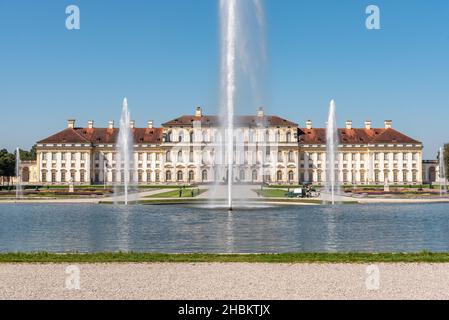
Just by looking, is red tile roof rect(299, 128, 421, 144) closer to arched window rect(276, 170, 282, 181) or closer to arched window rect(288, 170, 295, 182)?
arched window rect(288, 170, 295, 182)

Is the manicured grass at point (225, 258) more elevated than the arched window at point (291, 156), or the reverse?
the arched window at point (291, 156)

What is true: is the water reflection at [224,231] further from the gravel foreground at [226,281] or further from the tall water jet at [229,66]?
the tall water jet at [229,66]

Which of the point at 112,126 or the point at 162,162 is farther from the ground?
the point at 112,126

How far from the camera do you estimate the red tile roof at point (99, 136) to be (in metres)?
78.9

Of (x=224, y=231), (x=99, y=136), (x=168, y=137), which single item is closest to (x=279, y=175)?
(x=168, y=137)

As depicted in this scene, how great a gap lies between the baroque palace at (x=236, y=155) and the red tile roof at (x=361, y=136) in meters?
0.14

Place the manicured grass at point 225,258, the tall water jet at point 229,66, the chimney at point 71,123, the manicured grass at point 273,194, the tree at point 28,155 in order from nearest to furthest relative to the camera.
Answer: the manicured grass at point 225,258, the tall water jet at point 229,66, the manicured grass at point 273,194, the chimney at point 71,123, the tree at point 28,155

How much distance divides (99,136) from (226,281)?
75110 mm

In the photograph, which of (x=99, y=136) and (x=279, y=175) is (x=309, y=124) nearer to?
(x=279, y=175)

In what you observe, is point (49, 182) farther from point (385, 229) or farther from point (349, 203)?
point (385, 229)

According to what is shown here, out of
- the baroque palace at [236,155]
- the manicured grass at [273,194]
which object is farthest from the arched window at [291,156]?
the manicured grass at [273,194]
